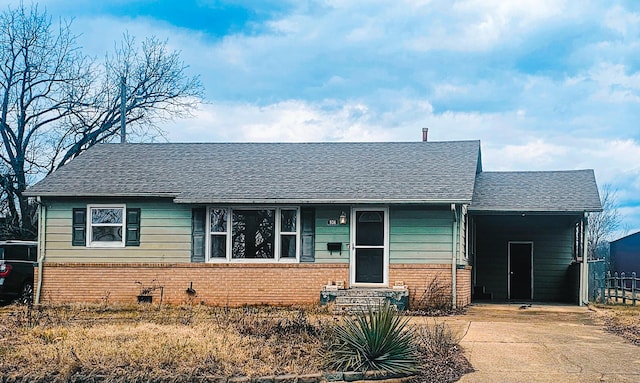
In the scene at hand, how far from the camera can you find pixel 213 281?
19812 millimetres

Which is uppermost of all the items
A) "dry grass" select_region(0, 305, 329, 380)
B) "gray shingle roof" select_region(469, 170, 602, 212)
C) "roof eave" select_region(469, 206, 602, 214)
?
"gray shingle roof" select_region(469, 170, 602, 212)

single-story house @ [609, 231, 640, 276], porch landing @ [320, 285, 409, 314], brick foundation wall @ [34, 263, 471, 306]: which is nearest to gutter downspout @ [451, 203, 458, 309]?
brick foundation wall @ [34, 263, 471, 306]

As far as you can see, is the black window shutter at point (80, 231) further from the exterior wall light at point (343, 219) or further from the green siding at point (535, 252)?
the green siding at point (535, 252)

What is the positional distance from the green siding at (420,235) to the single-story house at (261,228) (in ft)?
0.08

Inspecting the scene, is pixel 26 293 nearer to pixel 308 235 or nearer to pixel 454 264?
pixel 308 235

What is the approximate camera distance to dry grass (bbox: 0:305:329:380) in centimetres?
998

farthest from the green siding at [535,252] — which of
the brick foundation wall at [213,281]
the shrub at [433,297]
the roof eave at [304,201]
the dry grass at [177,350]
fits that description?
the dry grass at [177,350]

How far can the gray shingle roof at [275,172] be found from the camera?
19.5m

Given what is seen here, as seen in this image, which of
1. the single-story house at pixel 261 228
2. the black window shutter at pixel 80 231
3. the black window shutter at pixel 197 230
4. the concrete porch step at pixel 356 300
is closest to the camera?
the concrete porch step at pixel 356 300

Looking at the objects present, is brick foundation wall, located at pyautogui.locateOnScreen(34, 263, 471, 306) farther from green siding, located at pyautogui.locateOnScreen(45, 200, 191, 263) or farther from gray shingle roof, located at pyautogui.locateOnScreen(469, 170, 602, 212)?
gray shingle roof, located at pyautogui.locateOnScreen(469, 170, 602, 212)

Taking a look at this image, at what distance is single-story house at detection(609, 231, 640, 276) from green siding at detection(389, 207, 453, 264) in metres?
18.1

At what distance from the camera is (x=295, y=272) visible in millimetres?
19594

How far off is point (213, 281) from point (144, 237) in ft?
7.26

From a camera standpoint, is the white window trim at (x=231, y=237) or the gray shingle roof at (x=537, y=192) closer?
the white window trim at (x=231, y=237)
